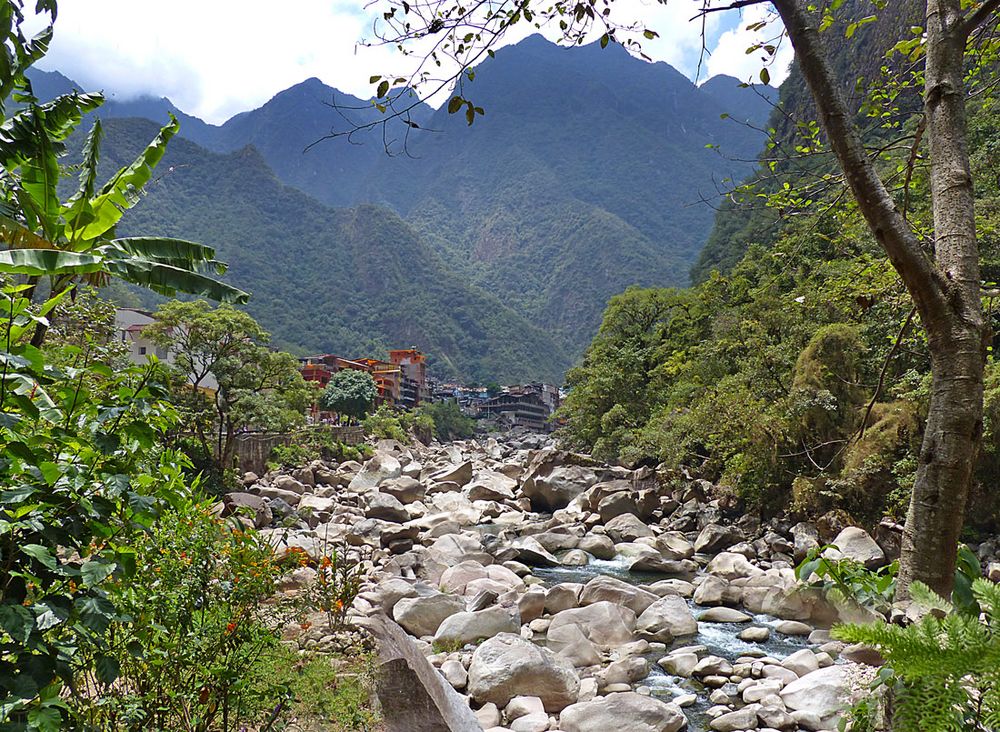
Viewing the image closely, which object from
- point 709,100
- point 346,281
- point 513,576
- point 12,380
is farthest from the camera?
point 709,100

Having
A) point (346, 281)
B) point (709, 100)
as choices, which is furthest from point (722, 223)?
point (709, 100)

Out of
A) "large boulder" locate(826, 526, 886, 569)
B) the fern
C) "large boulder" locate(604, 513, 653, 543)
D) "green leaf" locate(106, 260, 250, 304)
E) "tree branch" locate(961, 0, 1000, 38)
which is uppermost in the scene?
"tree branch" locate(961, 0, 1000, 38)

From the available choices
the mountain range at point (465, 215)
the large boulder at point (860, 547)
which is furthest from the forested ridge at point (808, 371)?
the mountain range at point (465, 215)

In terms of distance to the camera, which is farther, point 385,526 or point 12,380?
point 385,526

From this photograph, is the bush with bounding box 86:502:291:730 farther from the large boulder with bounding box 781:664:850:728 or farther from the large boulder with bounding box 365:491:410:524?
the large boulder with bounding box 365:491:410:524

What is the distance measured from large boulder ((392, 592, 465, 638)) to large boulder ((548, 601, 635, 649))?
4.38ft

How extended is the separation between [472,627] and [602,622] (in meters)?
1.61

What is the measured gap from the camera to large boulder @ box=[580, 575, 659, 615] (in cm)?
865

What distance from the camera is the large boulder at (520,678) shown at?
18.8 feet

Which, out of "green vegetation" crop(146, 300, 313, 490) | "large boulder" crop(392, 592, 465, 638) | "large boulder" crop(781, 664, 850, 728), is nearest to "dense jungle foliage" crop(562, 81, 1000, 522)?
"large boulder" crop(781, 664, 850, 728)

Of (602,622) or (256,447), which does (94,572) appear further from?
(256,447)

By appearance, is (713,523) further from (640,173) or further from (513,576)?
(640,173)

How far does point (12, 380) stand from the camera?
6.49 feet

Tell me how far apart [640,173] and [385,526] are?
152043 mm
